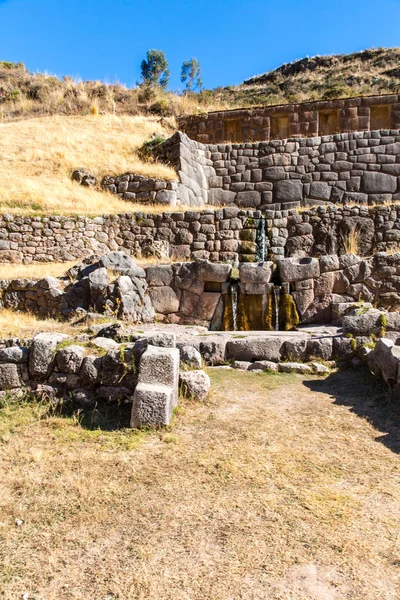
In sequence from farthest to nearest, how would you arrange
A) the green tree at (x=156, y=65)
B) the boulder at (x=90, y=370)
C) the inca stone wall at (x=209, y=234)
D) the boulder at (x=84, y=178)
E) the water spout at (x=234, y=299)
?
the green tree at (x=156, y=65) < the boulder at (x=84, y=178) < the inca stone wall at (x=209, y=234) < the water spout at (x=234, y=299) < the boulder at (x=90, y=370)

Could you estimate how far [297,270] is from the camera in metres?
10.5

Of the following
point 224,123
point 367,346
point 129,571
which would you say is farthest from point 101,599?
point 224,123

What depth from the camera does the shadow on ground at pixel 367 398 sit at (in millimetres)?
5238

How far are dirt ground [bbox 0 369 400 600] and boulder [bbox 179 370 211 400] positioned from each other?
220 millimetres

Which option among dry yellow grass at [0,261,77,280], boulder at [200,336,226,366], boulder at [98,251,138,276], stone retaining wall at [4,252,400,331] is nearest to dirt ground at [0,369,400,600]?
boulder at [200,336,226,366]

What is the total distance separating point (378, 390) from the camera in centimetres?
649

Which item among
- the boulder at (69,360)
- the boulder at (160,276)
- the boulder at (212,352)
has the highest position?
the boulder at (160,276)

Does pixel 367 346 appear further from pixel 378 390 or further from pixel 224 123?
pixel 224 123

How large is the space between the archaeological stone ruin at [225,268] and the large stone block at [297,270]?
3cm

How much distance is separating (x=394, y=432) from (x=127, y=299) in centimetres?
661

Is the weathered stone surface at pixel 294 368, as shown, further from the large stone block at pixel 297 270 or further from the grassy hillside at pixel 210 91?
the grassy hillside at pixel 210 91

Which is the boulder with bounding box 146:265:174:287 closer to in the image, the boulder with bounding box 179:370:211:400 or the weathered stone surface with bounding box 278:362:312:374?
the weathered stone surface with bounding box 278:362:312:374

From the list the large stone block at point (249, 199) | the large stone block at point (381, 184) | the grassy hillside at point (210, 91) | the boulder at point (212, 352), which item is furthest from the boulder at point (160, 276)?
the grassy hillside at point (210, 91)

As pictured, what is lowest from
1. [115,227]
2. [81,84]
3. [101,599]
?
[101,599]
